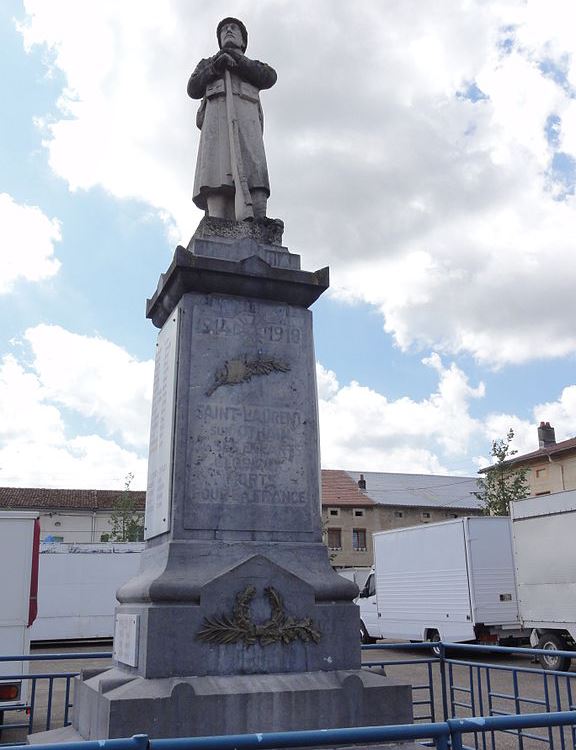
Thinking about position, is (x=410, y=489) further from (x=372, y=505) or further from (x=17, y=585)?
(x=17, y=585)

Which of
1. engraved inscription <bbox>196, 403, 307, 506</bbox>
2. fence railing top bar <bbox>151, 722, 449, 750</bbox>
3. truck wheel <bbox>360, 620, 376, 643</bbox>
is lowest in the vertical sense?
truck wheel <bbox>360, 620, 376, 643</bbox>

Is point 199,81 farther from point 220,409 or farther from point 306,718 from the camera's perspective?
point 306,718

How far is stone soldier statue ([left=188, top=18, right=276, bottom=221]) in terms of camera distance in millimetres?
7422

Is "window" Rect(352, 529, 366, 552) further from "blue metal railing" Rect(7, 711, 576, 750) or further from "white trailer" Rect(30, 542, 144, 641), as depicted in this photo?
"blue metal railing" Rect(7, 711, 576, 750)

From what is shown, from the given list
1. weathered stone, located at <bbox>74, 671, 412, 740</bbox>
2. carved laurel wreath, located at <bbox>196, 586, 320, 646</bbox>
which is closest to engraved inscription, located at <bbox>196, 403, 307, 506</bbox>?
carved laurel wreath, located at <bbox>196, 586, 320, 646</bbox>

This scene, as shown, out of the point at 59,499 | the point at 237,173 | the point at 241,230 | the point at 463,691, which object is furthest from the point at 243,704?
the point at 59,499

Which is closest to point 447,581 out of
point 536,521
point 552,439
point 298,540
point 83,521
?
point 536,521

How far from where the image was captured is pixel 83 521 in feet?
159

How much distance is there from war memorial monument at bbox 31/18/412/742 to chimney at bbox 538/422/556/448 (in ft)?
131

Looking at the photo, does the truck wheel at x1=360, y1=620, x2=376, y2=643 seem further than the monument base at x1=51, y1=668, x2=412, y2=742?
Yes

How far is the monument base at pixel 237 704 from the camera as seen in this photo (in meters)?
4.77

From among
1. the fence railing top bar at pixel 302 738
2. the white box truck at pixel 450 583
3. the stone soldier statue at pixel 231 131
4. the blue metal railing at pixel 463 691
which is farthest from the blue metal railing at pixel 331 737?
the white box truck at pixel 450 583

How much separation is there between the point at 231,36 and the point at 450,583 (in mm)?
16023

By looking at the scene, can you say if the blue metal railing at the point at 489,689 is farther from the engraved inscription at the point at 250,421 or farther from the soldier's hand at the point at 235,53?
the soldier's hand at the point at 235,53
